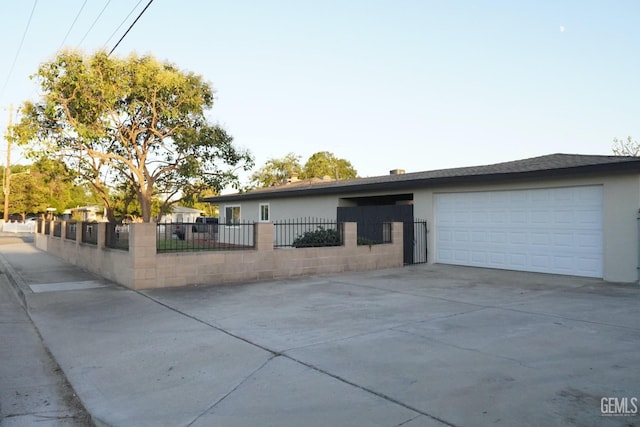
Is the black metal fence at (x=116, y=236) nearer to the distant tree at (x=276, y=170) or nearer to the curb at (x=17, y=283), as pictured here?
the curb at (x=17, y=283)

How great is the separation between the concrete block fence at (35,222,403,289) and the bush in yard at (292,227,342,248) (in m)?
0.27

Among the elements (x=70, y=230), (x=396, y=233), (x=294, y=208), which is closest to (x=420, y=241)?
(x=396, y=233)

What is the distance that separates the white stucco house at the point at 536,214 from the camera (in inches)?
435

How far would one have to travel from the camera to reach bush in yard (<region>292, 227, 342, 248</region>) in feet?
44.3

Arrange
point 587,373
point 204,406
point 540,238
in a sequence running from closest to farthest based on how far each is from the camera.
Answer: point 204,406 < point 587,373 < point 540,238

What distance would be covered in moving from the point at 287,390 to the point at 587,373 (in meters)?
3.07

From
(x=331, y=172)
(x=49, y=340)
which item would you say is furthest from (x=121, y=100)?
(x=331, y=172)

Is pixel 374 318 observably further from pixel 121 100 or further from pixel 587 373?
pixel 121 100

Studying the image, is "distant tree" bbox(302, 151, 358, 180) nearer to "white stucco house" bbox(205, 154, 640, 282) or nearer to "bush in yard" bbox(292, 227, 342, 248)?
"white stucco house" bbox(205, 154, 640, 282)

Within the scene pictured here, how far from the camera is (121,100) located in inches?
Answer: 669

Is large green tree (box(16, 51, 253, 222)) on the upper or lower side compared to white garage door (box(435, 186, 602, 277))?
upper

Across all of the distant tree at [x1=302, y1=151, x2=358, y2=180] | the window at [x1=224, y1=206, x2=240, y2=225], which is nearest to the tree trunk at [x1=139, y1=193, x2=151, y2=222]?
the window at [x1=224, y1=206, x2=240, y2=225]

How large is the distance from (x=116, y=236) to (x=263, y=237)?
4.03m

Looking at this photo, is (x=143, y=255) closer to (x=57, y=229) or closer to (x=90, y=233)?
(x=90, y=233)
